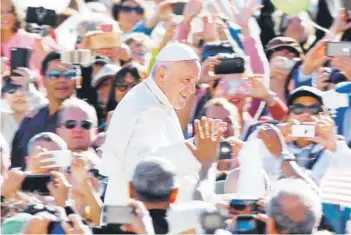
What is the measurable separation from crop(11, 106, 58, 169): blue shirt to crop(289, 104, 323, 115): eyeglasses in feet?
4.71

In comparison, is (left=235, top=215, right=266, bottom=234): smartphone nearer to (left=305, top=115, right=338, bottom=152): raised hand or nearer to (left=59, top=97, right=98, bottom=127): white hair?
(left=305, top=115, right=338, bottom=152): raised hand

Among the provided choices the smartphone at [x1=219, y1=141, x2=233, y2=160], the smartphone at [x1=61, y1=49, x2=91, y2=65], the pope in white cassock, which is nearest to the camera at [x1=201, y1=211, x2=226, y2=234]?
the pope in white cassock

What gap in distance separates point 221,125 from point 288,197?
1.30 m

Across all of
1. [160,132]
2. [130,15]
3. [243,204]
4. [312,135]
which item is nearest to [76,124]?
[160,132]

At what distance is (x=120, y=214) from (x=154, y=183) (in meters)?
0.39

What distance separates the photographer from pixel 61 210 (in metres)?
6.62

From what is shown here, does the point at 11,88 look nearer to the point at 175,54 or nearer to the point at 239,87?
the point at 239,87

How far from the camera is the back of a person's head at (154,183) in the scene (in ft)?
21.1

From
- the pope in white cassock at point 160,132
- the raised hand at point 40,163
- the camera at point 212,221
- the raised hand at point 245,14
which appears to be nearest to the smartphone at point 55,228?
the camera at point 212,221

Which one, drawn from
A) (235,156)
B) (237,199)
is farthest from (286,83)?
(237,199)

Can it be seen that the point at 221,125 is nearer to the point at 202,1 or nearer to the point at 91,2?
the point at 202,1

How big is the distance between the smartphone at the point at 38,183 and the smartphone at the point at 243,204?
959mm

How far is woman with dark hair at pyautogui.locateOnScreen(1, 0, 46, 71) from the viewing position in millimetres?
11211

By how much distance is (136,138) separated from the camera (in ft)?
24.7
